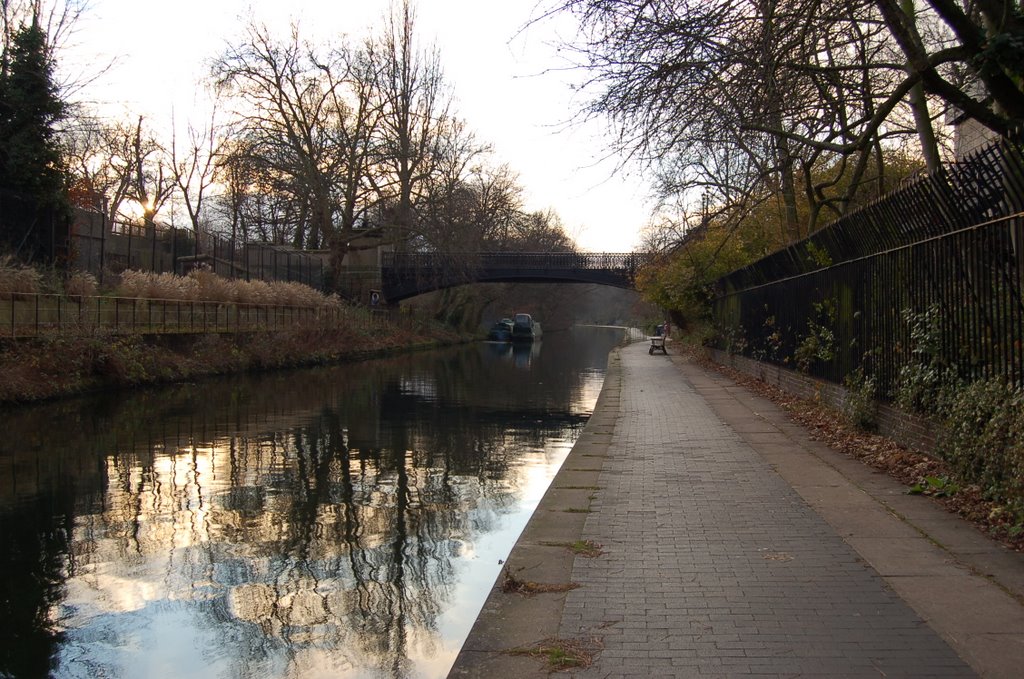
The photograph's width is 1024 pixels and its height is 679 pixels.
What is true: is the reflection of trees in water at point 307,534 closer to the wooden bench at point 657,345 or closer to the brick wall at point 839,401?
the brick wall at point 839,401

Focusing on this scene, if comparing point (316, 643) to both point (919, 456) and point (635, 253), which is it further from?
point (635, 253)

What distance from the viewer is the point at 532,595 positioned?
5027 mm

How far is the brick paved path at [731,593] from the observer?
4020mm

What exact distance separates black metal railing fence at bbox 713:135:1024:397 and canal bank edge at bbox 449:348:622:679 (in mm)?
3621

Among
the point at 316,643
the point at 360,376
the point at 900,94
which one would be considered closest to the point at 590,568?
the point at 316,643

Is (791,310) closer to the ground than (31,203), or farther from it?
closer to the ground

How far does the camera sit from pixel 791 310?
17.0 meters

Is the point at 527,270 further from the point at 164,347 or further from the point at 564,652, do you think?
the point at 564,652

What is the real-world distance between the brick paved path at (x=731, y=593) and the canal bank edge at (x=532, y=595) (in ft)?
0.36

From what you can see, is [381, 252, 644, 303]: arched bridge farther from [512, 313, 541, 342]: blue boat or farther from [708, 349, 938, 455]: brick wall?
[708, 349, 938, 455]: brick wall

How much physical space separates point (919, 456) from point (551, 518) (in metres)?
4.04

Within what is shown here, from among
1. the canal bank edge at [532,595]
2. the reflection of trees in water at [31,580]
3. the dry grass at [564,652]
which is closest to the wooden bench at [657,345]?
the canal bank edge at [532,595]

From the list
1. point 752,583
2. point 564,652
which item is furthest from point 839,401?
point 564,652

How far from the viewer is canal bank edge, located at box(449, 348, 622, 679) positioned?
4117 millimetres
